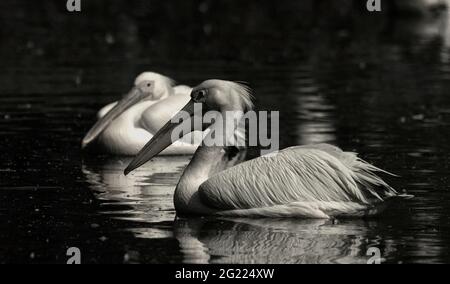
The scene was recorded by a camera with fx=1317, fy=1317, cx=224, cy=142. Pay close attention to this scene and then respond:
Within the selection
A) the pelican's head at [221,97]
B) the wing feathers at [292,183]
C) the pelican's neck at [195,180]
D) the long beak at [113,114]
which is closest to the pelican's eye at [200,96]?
the pelican's head at [221,97]

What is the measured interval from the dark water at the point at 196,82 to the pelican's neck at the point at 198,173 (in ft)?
0.46

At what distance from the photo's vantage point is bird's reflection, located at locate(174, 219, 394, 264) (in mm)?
7145

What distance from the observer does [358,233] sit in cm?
773

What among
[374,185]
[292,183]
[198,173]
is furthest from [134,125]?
[374,185]

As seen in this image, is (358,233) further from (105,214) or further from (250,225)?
(105,214)

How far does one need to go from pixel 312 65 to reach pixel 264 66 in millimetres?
710

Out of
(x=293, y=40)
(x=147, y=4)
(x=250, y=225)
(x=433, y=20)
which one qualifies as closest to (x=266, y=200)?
(x=250, y=225)

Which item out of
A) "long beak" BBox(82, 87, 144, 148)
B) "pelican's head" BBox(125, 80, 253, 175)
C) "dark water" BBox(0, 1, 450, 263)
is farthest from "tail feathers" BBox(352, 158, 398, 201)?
"long beak" BBox(82, 87, 144, 148)

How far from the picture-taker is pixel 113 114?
36.9ft

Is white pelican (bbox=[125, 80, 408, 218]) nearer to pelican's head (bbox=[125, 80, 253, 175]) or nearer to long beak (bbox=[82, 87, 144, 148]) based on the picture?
pelican's head (bbox=[125, 80, 253, 175])

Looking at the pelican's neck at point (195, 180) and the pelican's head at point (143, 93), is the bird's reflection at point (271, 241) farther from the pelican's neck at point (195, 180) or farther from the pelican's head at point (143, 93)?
the pelican's head at point (143, 93)

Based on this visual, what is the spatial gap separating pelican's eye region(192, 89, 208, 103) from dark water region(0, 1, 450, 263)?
0.76 meters

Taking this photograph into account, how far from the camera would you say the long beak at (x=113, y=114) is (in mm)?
11000

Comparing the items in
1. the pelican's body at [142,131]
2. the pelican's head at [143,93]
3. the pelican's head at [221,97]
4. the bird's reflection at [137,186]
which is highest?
the pelican's head at [221,97]
